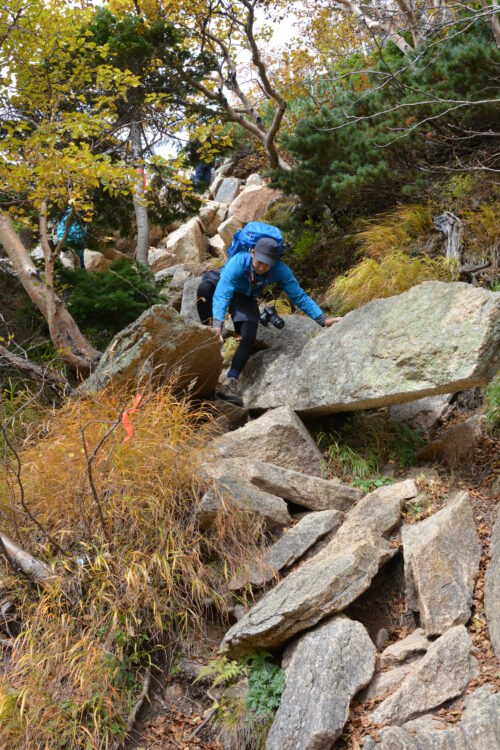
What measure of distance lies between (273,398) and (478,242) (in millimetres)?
3159

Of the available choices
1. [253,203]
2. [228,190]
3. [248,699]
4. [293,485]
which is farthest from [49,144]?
[228,190]

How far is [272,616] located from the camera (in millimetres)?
3852

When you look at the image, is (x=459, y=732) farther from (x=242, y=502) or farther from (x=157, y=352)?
(x=157, y=352)

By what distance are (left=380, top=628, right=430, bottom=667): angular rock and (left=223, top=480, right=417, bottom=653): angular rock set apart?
349 mm

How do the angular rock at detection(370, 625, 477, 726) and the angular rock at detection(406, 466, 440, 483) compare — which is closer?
the angular rock at detection(370, 625, 477, 726)

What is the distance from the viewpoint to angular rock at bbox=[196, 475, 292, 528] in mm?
4508

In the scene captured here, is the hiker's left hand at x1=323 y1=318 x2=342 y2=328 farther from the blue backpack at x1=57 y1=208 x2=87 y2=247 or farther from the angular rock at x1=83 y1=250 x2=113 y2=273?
the angular rock at x1=83 y1=250 x2=113 y2=273

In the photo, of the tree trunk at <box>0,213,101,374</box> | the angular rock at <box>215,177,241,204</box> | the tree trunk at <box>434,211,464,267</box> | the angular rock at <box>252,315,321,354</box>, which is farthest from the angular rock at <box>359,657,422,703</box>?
the angular rock at <box>215,177,241,204</box>

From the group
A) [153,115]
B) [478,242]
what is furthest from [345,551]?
[153,115]

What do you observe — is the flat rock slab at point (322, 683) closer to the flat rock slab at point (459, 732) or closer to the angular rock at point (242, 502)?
the flat rock slab at point (459, 732)

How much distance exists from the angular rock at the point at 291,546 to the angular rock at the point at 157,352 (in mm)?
1729

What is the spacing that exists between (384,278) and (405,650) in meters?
4.39

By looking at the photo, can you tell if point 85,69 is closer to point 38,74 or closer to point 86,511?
point 38,74

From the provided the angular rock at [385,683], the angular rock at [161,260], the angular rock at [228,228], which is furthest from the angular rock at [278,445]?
the angular rock at [228,228]
